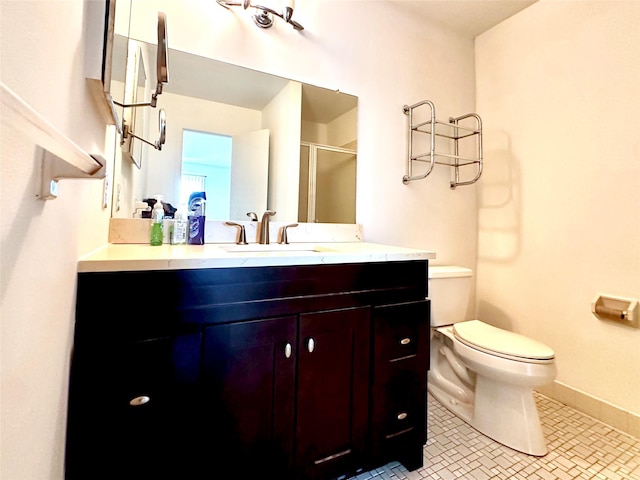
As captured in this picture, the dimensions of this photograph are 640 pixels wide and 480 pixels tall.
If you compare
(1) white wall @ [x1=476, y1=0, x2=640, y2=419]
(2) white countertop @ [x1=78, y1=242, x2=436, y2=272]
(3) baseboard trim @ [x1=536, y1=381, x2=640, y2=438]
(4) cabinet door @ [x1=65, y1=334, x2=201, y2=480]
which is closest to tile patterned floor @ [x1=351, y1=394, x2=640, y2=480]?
(3) baseboard trim @ [x1=536, y1=381, x2=640, y2=438]

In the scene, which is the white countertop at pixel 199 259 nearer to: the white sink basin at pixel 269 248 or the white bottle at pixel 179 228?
the white sink basin at pixel 269 248

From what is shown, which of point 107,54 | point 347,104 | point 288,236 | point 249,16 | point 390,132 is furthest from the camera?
point 390,132

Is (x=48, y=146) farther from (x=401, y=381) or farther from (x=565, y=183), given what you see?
(x=565, y=183)

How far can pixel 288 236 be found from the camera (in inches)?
63.5

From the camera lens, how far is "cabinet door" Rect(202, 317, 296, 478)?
0.88 meters

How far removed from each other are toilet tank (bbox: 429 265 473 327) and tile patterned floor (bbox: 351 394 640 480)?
0.53 meters

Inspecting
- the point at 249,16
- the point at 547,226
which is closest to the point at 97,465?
the point at 249,16

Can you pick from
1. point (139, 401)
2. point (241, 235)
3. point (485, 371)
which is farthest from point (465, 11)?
point (139, 401)

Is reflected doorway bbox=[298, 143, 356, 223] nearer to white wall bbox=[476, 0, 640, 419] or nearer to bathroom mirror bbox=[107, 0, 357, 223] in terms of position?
bathroom mirror bbox=[107, 0, 357, 223]

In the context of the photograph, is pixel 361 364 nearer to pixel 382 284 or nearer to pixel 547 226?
pixel 382 284

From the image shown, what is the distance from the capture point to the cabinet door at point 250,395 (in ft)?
2.87

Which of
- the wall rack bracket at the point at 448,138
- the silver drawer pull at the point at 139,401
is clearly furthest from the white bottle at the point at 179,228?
the wall rack bracket at the point at 448,138

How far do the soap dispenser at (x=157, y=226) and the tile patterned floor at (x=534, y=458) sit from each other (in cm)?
124

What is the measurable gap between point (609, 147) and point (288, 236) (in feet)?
5.74
